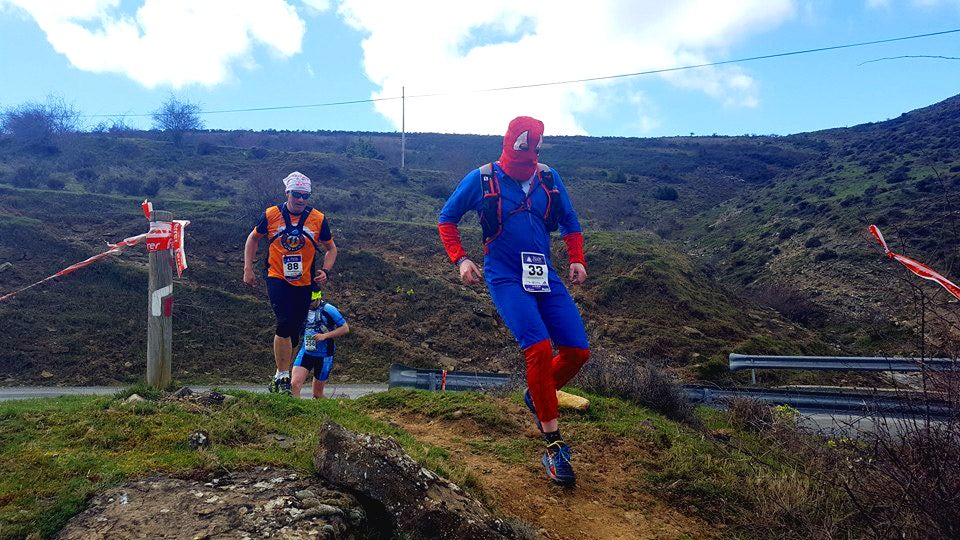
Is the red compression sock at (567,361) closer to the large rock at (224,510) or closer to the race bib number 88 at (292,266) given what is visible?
the large rock at (224,510)

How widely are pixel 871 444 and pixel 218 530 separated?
2984mm

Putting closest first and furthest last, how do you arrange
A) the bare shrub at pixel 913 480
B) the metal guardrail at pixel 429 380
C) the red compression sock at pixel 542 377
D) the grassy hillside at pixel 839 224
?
the bare shrub at pixel 913 480 < the red compression sock at pixel 542 377 < the metal guardrail at pixel 429 380 < the grassy hillside at pixel 839 224

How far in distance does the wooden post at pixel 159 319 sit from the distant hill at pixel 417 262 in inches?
192

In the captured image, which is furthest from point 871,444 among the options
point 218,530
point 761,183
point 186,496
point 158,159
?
point 761,183

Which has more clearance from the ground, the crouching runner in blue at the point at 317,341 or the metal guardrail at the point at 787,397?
the crouching runner in blue at the point at 317,341

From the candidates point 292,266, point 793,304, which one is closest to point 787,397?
point 292,266

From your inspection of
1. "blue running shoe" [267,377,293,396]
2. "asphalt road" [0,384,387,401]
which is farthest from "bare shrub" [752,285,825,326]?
"blue running shoe" [267,377,293,396]

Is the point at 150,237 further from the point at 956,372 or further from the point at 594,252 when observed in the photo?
the point at 594,252

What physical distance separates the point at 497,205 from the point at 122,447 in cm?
265

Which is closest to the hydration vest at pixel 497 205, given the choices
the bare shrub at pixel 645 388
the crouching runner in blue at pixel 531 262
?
the crouching runner in blue at pixel 531 262

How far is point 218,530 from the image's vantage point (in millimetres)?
2373

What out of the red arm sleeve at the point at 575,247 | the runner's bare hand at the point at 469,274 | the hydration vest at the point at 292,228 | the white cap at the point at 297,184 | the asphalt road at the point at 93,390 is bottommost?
the asphalt road at the point at 93,390

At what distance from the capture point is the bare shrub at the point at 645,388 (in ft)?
18.3

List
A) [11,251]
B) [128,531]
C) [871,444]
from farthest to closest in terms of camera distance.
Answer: [11,251] < [871,444] < [128,531]
